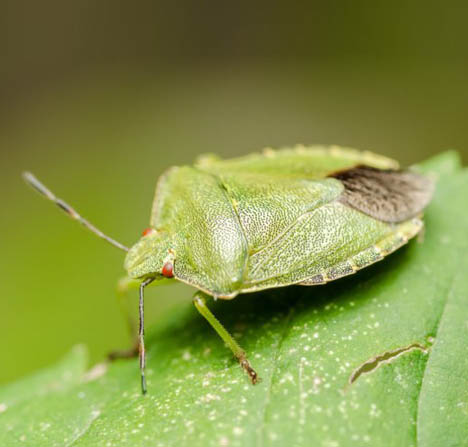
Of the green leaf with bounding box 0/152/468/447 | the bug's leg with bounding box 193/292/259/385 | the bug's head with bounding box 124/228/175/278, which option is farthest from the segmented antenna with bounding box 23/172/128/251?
the green leaf with bounding box 0/152/468/447

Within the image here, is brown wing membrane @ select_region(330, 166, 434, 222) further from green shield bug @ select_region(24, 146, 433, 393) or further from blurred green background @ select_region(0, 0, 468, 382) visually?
blurred green background @ select_region(0, 0, 468, 382)

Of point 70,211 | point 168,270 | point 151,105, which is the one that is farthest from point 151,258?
point 151,105

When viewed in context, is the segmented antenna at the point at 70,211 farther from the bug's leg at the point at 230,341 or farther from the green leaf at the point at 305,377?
the green leaf at the point at 305,377

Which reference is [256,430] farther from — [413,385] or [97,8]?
[97,8]

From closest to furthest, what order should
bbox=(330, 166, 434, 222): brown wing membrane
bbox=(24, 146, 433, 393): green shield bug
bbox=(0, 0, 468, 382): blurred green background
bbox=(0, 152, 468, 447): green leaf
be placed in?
bbox=(0, 152, 468, 447): green leaf
bbox=(24, 146, 433, 393): green shield bug
bbox=(330, 166, 434, 222): brown wing membrane
bbox=(0, 0, 468, 382): blurred green background

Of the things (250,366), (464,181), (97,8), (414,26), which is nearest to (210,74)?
(97,8)

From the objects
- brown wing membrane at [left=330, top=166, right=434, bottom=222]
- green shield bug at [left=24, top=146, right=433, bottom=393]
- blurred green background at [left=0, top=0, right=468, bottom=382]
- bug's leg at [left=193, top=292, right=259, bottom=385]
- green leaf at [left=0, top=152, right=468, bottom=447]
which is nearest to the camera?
green leaf at [left=0, top=152, right=468, bottom=447]
